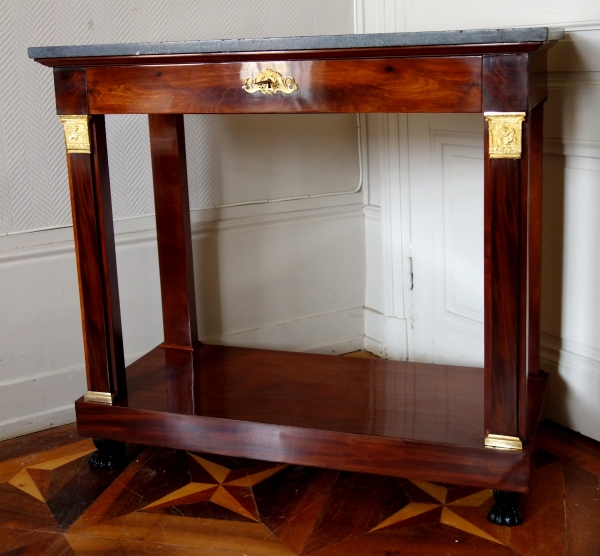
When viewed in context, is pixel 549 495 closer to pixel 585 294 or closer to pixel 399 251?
pixel 585 294

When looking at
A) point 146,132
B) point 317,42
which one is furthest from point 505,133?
point 146,132

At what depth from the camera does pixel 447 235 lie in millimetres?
2025

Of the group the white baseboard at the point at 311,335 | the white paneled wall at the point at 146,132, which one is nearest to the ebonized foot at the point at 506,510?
the white baseboard at the point at 311,335

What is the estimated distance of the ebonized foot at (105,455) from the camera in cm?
171

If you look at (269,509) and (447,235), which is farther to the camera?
(447,235)

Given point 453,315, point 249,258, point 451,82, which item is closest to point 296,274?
point 249,258

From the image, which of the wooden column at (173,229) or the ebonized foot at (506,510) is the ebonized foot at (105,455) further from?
the ebonized foot at (506,510)

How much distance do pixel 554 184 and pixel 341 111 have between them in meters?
0.61

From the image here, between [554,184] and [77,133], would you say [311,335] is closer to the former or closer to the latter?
[554,184]

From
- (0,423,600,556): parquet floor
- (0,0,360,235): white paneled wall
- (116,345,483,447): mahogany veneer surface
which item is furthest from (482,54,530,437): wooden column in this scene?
(0,0,360,235): white paneled wall

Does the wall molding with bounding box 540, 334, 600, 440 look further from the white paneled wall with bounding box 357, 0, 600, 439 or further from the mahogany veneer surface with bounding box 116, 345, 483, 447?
the mahogany veneer surface with bounding box 116, 345, 483, 447

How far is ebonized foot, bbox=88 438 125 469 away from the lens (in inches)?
67.2

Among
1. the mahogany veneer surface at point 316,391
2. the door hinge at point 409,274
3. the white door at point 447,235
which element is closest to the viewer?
the mahogany veneer surface at point 316,391

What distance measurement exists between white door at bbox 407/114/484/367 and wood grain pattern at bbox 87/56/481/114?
61 centimetres
